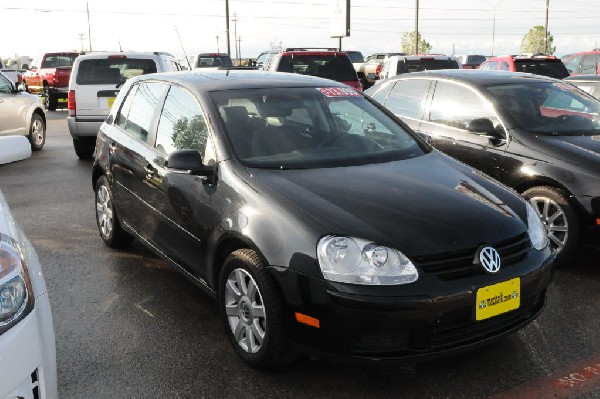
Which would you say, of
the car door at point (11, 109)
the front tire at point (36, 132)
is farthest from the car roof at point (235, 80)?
the front tire at point (36, 132)

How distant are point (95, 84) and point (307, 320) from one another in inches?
332

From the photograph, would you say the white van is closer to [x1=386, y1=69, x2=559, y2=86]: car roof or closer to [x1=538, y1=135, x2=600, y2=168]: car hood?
[x1=386, y1=69, x2=559, y2=86]: car roof

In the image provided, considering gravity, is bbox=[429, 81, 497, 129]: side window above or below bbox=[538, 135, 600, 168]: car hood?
above

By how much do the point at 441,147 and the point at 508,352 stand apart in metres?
2.79

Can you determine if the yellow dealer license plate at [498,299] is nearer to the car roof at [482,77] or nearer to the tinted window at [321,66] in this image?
the car roof at [482,77]

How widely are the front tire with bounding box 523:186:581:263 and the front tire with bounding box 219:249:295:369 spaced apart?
2565 mm

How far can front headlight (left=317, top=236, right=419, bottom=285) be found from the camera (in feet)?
9.51

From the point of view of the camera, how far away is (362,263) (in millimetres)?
2934

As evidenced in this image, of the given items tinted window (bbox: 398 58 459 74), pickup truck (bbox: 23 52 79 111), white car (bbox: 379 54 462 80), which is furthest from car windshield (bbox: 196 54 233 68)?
tinted window (bbox: 398 58 459 74)

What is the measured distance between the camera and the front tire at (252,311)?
312 centimetres

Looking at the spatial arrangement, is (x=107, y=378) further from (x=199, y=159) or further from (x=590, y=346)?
(x=590, y=346)

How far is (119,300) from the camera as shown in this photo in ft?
14.5

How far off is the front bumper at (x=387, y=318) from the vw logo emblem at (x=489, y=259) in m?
0.04

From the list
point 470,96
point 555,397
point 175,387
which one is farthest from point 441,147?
point 175,387
